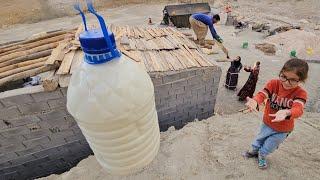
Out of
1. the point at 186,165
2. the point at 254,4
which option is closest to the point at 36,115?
the point at 186,165

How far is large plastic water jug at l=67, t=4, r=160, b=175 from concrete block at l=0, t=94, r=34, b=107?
2188 millimetres

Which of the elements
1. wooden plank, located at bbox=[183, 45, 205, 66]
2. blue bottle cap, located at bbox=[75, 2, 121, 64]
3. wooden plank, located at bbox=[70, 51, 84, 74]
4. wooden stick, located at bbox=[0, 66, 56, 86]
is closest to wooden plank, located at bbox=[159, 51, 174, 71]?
wooden plank, located at bbox=[183, 45, 205, 66]

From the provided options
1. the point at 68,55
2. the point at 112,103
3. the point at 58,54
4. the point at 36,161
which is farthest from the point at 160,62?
the point at 112,103

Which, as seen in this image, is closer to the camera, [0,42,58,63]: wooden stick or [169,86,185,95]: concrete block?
[169,86,185,95]: concrete block

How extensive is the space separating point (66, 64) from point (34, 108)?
77cm

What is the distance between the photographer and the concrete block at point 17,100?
3791mm

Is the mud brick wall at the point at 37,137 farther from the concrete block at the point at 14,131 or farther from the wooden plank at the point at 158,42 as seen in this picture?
the wooden plank at the point at 158,42

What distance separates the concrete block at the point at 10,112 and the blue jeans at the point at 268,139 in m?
3.31

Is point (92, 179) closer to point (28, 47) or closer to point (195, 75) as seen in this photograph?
point (195, 75)

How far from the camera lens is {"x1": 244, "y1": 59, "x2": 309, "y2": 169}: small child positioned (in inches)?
109

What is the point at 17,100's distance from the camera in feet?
12.6

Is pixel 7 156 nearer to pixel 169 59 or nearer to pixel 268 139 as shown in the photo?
pixel 169 59

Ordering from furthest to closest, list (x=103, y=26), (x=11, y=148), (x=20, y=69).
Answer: (x=20, y=69) < (x=11, y=148) < (x=103, y=26)

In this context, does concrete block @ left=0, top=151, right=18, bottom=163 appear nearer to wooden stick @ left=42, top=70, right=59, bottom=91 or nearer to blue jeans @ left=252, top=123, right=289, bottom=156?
wooden stick @ left=42, top=70, right=59, bottom=91
